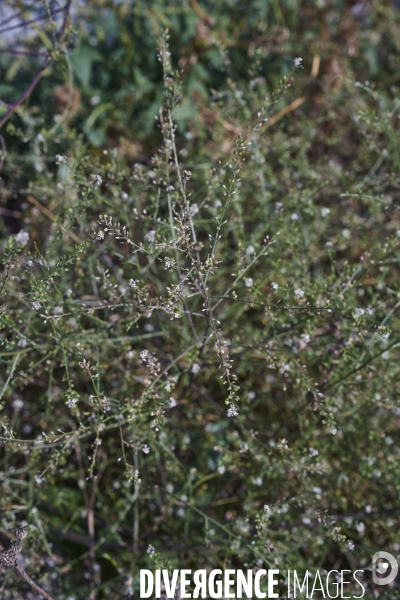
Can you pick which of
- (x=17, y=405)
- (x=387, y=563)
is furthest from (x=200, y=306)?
(x=387, y=563)

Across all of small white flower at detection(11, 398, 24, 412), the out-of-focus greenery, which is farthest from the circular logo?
small white flower at detection(11, 398, 24, 412)

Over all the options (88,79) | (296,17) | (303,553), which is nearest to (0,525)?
(303,553)

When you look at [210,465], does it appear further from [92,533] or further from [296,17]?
[296,17]

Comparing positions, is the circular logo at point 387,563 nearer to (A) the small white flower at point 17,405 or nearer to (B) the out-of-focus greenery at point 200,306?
(B) the out-of-focus greenery at point 200,306

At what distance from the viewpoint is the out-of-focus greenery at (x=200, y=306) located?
173cm

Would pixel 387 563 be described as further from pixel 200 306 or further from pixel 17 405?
pixel 17 405

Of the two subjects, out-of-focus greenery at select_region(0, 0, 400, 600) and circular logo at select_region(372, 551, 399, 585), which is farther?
circular logo at select_region(372, 551, 399, 585)

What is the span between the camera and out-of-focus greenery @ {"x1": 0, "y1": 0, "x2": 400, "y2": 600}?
1733 mm

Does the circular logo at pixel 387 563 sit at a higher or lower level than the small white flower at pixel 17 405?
lower

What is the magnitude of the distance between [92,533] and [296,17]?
277cm

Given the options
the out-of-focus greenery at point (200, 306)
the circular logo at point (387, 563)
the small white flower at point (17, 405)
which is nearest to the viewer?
the out-of-focus greenery at point (200, 306)

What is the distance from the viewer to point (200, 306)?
2311mm

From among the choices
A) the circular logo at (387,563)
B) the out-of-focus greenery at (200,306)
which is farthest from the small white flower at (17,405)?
the circular logo at (387,563)

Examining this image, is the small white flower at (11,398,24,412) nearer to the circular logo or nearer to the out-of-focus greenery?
the out-of-focus greenery
